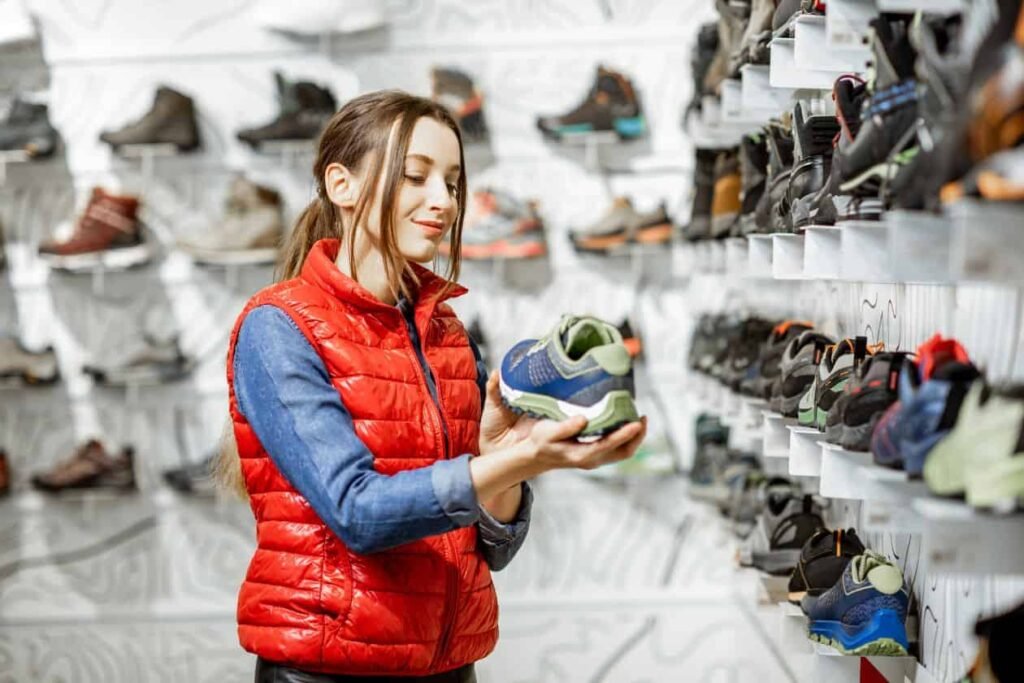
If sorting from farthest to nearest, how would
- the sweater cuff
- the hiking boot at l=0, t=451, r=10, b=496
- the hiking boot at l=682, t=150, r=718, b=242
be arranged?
the hiking boot at l=0, t=451, r=10, b=496 → the hiking boot at l=682, t=150, r=718, b=242 → the sweater cuff

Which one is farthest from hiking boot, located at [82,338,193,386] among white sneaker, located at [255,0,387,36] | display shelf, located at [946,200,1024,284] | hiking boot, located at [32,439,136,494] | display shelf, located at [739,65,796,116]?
display shelf, located at [946,200,1024,284]

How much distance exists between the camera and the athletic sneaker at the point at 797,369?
2701 mm

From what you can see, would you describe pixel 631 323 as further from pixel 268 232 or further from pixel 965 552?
pixel 965 552

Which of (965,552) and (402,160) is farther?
(402,160)

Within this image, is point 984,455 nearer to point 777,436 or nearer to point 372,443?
point 372,443

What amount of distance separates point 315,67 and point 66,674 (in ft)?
8.59

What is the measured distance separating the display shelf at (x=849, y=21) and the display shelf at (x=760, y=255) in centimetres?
78

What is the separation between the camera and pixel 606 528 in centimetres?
488

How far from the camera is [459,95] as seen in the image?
467 centimetres

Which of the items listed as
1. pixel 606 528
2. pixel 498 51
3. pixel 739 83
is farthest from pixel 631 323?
pixel 739 83

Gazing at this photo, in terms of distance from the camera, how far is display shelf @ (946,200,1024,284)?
4.35 feet

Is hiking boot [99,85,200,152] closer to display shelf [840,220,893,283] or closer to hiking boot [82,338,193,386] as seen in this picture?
hiking boot [82,338,193,386]

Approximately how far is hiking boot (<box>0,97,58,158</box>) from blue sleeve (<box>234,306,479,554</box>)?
3198 mm

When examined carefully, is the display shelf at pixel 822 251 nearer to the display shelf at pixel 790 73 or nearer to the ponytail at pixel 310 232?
the display shelf at pixel 790 73
